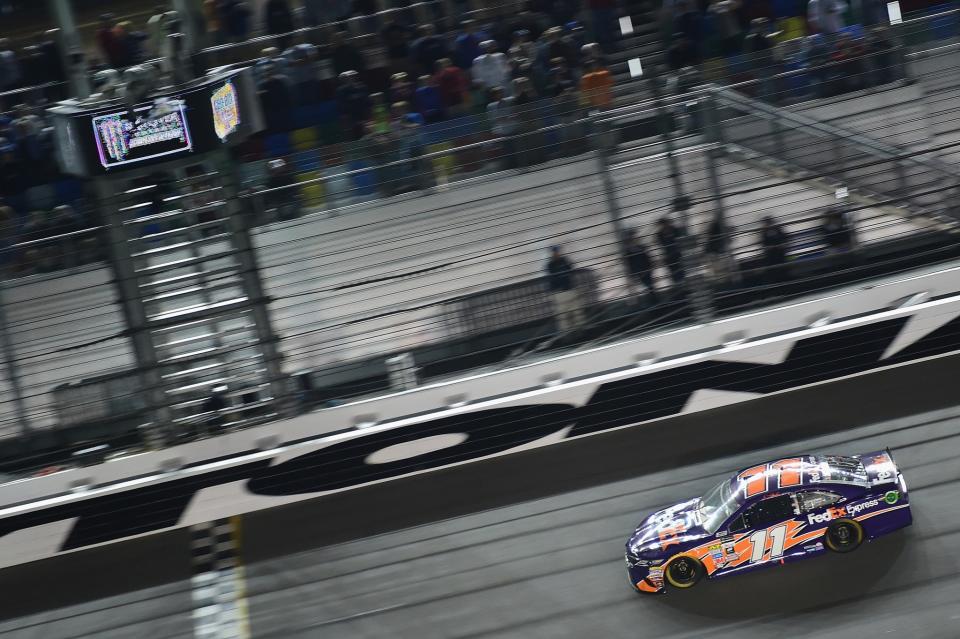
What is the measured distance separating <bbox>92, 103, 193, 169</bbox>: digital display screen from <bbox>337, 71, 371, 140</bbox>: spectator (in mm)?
2003

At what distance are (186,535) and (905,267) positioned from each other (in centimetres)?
541

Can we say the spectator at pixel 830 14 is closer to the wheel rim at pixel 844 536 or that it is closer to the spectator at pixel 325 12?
the spectator at pixel 325 12

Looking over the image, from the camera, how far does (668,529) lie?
638cm

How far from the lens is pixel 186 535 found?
297 inches

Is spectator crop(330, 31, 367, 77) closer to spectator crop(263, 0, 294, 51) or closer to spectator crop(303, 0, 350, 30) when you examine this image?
spectator crop(303, 0, 350, 30)

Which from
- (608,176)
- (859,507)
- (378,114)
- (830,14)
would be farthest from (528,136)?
(859,507)

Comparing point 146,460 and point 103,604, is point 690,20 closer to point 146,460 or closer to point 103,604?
point 146,460

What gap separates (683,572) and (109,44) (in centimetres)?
614

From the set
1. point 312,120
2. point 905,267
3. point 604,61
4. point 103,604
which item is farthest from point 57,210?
point 905,267

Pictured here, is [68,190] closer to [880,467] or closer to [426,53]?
[426,53]

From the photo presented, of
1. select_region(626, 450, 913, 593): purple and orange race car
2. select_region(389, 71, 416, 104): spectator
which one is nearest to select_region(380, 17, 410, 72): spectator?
select_region(389, 71, 416, 104): spectator

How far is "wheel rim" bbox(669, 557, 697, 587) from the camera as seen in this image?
20.6ft

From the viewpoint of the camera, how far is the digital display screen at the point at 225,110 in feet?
24.0

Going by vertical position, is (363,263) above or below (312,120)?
below
